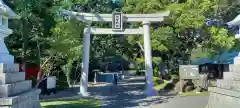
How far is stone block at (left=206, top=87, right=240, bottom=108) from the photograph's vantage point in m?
8.89

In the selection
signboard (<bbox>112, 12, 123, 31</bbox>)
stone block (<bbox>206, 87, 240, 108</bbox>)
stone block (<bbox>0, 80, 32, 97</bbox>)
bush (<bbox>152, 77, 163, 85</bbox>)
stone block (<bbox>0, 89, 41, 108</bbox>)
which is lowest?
bush (<bbox>152, 77, 163, 85</bbox>)

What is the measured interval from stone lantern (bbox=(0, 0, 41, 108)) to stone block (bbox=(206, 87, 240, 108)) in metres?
5.69

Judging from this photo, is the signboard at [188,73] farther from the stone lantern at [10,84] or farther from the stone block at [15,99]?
the stone block at [15,99]

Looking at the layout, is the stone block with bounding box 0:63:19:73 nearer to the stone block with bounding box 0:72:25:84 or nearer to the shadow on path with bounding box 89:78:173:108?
the stone block with bounding box 0:72:25:84

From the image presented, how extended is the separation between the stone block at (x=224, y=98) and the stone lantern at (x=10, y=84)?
Answer: 569cm

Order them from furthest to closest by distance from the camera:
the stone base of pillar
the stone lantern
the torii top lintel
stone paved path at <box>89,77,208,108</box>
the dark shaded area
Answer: the torii top lintel < the dark shaded area < stone paved path at <box>89,77,208,108</box> < the stone base of pillar < the stone lantern

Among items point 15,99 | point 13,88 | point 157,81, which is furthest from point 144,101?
point 15,99

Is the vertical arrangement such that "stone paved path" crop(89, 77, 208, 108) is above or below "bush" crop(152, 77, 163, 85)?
below

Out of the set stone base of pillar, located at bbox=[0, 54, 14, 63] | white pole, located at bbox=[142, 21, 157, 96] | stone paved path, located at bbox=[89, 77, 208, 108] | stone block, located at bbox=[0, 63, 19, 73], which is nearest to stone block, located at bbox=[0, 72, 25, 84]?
stone block, located at bbox=[0, 63, 19, 73]

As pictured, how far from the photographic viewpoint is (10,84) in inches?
309

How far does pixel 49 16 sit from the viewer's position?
20922 mm

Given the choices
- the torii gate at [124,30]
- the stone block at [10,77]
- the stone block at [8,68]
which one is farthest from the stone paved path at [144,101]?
the stone block at [8,68]

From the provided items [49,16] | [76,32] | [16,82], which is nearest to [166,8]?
[76,32]

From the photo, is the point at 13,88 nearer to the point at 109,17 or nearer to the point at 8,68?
the point at 8,68
